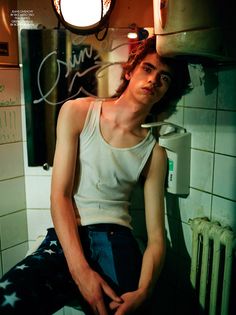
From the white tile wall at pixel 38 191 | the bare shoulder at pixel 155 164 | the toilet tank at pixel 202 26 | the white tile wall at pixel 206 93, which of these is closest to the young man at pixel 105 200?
the bare shoulder at pixel 155 164

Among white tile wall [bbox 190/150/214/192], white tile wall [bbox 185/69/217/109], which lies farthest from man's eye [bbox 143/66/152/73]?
white tile wall [bbox 190/150/214/192]

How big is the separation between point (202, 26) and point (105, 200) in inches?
33.8

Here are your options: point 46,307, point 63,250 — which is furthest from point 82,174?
point 46,307

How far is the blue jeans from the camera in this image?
3.97ft

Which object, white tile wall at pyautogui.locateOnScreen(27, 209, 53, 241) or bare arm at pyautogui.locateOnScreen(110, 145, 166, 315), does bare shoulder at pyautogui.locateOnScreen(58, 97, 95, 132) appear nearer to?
bare arm at pyautogui.locateOnScreen(110, 145, 166, 315)

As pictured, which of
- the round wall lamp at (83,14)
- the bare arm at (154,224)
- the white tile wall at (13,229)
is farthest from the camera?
the white tile wall at (13,229)

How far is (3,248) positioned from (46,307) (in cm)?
82

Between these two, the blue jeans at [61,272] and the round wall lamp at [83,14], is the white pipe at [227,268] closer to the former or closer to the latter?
the blue jeans at [61,272]

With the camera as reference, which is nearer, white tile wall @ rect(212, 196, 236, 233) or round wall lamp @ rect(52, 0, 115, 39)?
white tile wall @ rect(212, 196, 236, 233)

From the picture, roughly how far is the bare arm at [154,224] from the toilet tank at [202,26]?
574 millimetres

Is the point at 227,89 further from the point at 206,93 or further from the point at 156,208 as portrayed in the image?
the point at 156,208

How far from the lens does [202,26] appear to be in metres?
1.14

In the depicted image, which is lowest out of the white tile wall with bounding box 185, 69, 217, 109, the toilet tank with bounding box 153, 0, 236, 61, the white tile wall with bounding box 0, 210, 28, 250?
the white tile wall with bounding box 0, 210, 28, 250

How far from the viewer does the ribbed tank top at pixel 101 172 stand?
152 centimetres
